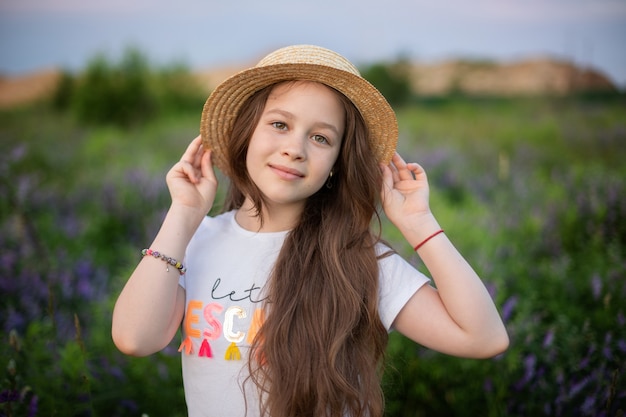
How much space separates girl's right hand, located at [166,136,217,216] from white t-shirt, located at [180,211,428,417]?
0.20m

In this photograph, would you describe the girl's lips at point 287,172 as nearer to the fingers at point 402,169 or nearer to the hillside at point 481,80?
the fingers at point 402,169

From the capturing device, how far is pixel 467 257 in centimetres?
326

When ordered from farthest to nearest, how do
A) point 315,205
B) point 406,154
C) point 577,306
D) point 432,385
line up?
point 406,154 < point 577,306 < point 432,385 < point 315,205

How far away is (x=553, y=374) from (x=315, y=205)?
5.00ft

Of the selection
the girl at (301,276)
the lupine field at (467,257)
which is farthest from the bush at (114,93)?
the girl at (301,276)

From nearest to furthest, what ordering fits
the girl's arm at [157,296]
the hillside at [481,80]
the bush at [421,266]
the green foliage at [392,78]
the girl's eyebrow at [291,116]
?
the girl's arm at [157,296], the girl's eyebrow at [291,116], the bush at [421,266], the hillside at [481,80], the green foliage at [392,78]

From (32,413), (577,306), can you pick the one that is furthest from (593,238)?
(32,413)

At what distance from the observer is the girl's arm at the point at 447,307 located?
5.57 feet

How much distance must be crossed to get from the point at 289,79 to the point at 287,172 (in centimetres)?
35

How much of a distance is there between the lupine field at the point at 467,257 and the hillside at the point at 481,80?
2.54 feet

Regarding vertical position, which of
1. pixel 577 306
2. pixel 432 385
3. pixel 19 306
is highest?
pixel 577 306

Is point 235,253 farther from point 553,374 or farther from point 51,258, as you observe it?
point 51,258

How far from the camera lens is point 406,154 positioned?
5969 millimetres

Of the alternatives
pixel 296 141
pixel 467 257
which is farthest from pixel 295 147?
pixel 467 257
